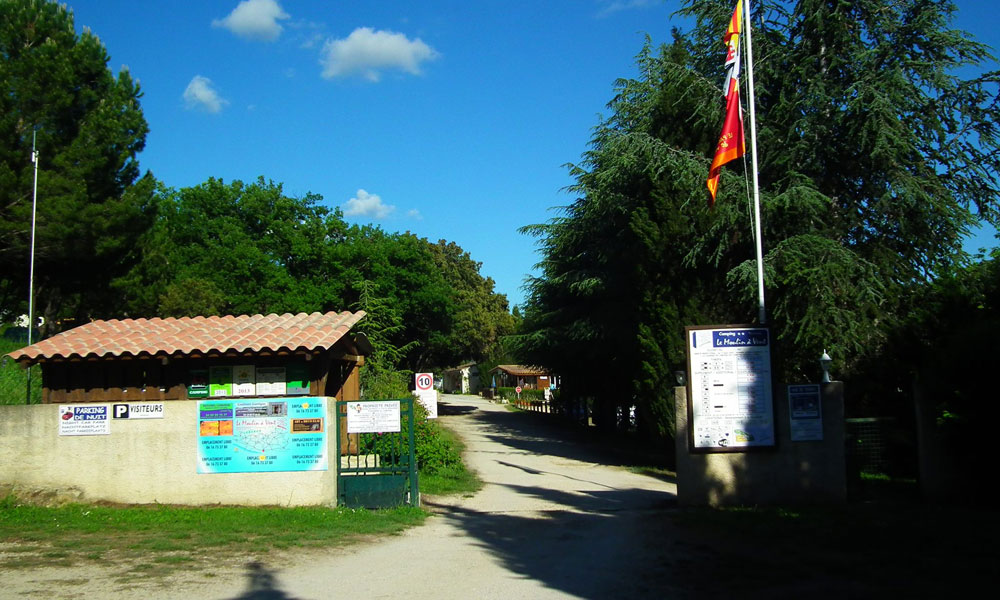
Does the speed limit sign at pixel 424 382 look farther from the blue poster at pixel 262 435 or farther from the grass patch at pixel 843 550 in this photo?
the grass patch at pixel 843 550

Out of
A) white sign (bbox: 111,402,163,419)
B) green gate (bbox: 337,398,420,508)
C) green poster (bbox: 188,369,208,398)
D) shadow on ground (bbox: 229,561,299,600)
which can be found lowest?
shadow on ground (bbox: 229,561,299,600)

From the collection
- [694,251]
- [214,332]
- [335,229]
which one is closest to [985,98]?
[694,251]

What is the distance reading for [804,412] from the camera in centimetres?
1259

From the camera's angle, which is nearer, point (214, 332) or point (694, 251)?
point (214, 332)

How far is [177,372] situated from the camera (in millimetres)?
14898

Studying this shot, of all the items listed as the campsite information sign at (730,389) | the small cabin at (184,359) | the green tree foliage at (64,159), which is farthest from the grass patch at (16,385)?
the campsite information sign at (730,389)

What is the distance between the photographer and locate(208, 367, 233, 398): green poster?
14992mm

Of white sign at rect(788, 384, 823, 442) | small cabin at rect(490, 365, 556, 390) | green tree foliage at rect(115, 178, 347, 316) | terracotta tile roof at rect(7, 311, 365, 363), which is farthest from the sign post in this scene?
small cabin at rect(490, 365, 556, 390)

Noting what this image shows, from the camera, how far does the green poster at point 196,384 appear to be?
1496 centimetres

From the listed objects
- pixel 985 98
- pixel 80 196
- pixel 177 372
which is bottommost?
pixel 177 372

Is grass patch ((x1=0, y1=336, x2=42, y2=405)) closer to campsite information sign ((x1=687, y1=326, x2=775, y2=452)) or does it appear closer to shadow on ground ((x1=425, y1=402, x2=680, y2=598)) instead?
shadow on ground ((x1=425, y1=402, x2=680, y2=598))

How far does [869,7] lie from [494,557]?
18468 mm

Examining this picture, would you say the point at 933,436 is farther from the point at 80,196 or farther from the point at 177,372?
the point at 80,196

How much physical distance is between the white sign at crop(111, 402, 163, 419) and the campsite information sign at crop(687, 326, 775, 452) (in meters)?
8.55
